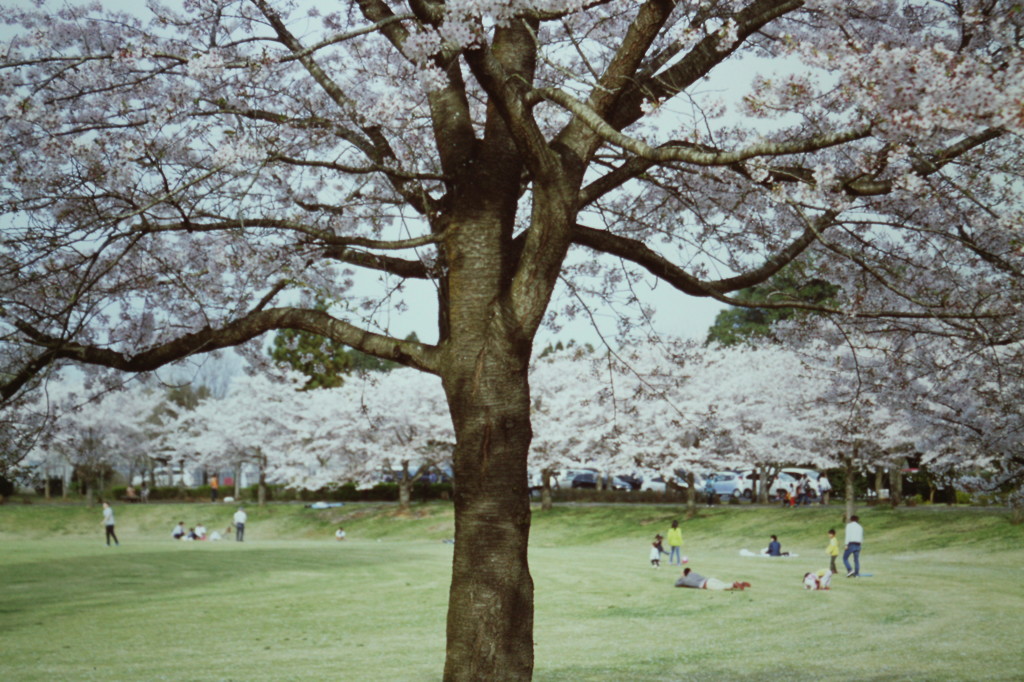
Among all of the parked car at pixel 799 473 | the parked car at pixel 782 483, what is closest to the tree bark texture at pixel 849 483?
the parked car at pixel 782 483

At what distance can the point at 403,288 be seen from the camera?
26.2 ft

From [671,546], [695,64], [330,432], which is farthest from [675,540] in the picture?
[330,432]

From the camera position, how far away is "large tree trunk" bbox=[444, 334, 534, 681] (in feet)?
20.3

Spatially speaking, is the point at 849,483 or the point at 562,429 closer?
the point at 849,483

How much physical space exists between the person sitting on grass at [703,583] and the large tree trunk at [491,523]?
16.7 meters

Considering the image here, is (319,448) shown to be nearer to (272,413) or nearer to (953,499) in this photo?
(272,413)

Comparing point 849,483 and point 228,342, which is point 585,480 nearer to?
point 849,483

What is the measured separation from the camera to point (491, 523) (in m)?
6.21

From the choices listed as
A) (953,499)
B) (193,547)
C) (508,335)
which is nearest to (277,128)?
(508,335)

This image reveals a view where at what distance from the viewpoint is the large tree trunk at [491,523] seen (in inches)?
243

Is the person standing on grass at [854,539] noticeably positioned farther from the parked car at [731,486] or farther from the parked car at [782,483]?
the parked car at [731,486]

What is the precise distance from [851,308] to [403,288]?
3.57 meters

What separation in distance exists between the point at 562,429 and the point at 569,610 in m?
27.8

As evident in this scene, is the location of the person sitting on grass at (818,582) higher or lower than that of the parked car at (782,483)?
lower
